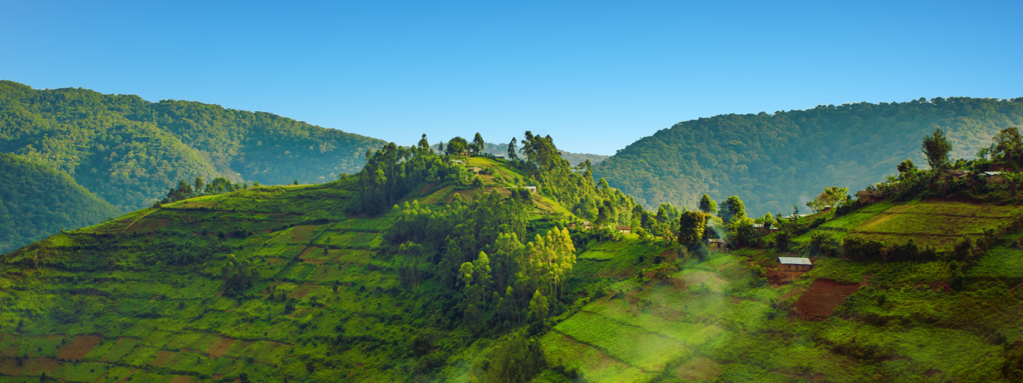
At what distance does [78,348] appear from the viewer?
74500 millimetres

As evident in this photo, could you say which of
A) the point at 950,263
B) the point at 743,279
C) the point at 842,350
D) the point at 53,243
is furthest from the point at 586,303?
the point at 53,243

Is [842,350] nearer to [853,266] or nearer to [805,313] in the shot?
[805,313]

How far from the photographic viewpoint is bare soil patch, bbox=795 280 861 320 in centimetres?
4312

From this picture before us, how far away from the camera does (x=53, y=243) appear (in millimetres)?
90562

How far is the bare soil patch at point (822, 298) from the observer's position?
4312 cm

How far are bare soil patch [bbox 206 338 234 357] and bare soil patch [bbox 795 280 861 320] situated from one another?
6043 cm

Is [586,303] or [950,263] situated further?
[586,303]

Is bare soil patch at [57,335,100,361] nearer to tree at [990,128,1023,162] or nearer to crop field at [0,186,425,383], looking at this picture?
crop field at [0,186,425,383]

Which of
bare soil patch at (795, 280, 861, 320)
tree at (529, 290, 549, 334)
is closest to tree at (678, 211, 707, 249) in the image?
tree at (529, 290, 549, 334)

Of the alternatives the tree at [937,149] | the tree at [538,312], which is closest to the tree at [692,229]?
the tree at [538,312]

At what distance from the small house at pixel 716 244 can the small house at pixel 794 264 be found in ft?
35.1

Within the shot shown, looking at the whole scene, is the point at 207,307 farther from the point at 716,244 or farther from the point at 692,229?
the point at 716,244

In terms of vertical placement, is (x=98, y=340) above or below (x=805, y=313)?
below

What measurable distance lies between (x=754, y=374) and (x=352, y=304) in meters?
49.6
